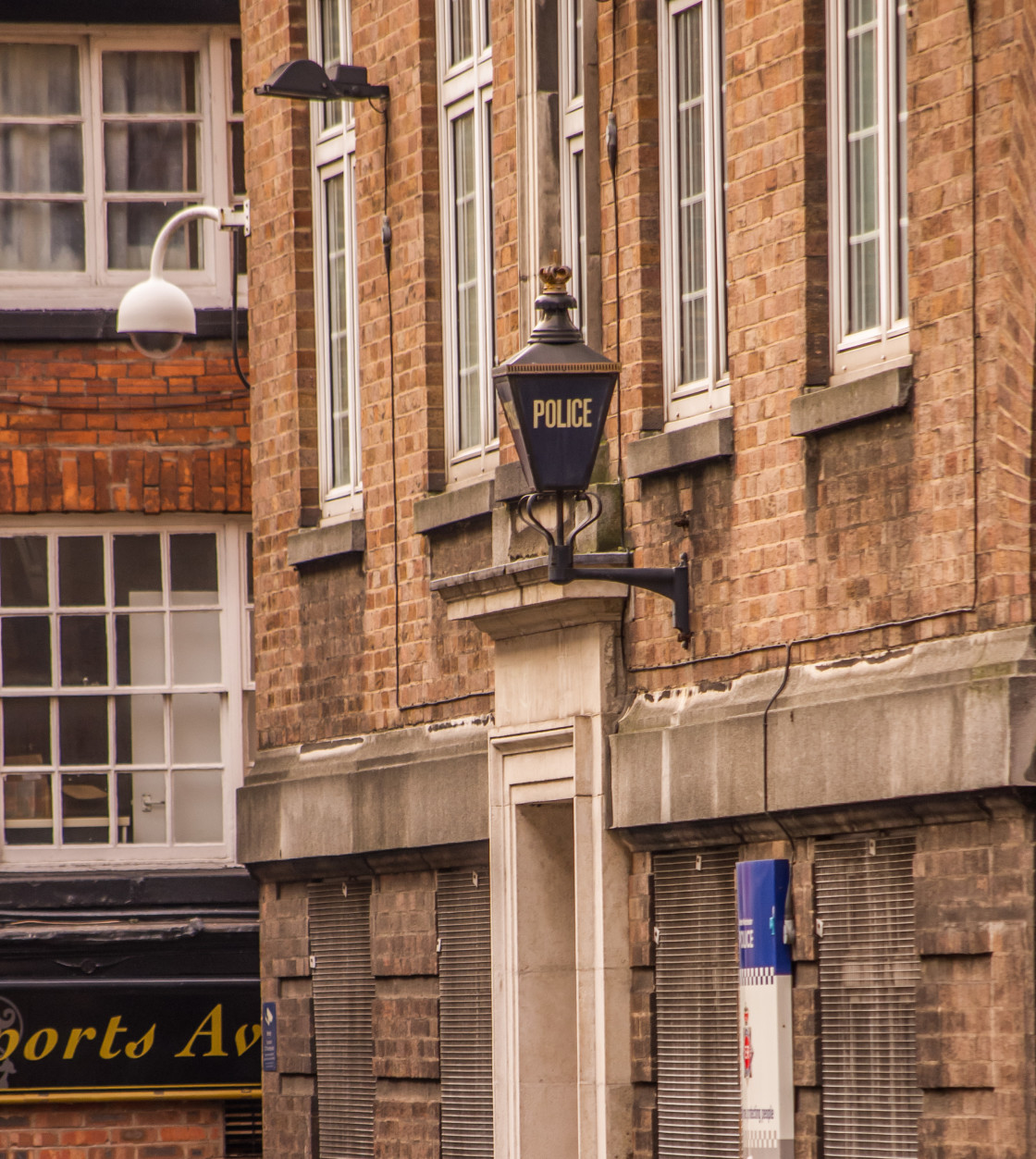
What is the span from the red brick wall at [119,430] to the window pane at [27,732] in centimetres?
120

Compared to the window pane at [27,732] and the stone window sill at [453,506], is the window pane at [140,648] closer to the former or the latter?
the window pane at [27,732]

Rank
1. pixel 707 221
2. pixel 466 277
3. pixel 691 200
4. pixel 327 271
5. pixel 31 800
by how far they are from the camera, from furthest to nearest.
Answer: pixel 31 800 → pixel 327 271 → pixel 466 277 → pixel 691 200 → pixel 707 221

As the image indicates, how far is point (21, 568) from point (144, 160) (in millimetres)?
2619

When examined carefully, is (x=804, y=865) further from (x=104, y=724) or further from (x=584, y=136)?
(x=104, y=724)

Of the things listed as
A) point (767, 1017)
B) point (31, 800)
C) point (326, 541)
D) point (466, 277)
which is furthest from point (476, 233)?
point (31, 800)

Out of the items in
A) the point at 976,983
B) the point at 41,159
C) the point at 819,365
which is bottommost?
the point at 976,983

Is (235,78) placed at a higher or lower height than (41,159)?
higher

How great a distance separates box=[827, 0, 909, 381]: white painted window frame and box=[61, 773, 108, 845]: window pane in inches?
328

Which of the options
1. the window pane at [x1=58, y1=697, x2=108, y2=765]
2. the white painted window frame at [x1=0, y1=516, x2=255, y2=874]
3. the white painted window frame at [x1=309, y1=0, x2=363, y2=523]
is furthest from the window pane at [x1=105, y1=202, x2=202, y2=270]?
the white painted window frame at [x1=309, y1=0, x2=363, y2=523]

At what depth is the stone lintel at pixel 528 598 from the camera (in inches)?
452

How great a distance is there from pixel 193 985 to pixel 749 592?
7.49 metres

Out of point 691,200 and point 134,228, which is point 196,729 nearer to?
point 134,228

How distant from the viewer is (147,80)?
58.0 feet

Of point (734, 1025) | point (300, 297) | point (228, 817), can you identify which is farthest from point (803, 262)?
point (228, 817)
